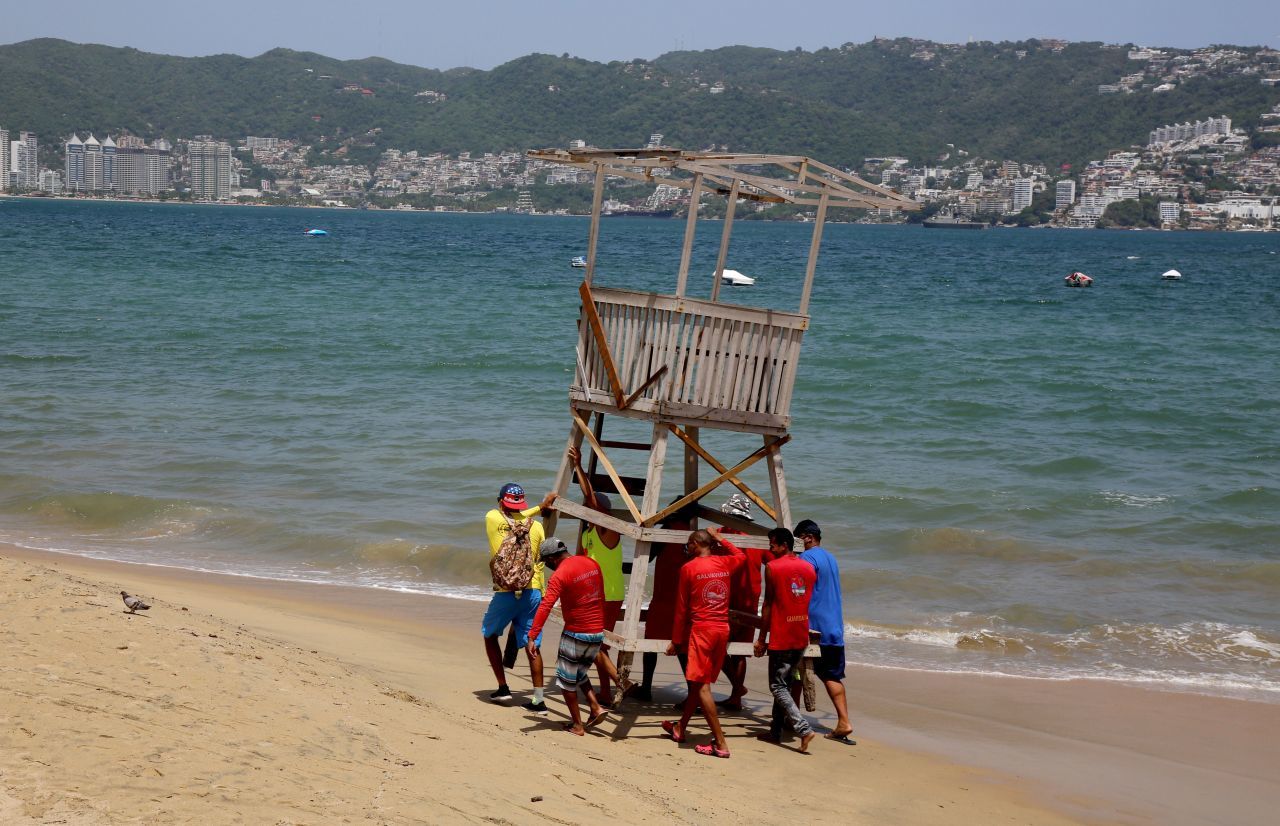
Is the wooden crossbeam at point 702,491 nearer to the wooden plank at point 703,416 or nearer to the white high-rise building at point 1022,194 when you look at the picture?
the wooden plank at point 703,416

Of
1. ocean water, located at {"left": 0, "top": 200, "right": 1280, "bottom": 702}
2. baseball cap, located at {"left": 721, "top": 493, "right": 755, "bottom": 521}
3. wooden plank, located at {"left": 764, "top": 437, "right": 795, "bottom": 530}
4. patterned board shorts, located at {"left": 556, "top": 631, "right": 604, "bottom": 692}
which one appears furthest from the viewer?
ocean water, located at {"left": 0, "top": 200, "right": 1280, "bottom": 702}

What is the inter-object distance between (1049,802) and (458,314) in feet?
100

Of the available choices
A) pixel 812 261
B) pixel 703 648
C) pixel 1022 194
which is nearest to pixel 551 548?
pixel 703 648

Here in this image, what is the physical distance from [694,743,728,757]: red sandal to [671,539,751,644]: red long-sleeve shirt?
2.10ft

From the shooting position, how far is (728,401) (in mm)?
7926

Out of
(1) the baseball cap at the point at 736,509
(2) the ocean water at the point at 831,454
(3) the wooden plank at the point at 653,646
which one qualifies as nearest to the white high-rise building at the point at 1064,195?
(2) the ocean water at the point at 831,454

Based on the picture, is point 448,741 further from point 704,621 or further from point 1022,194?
point 1022,194

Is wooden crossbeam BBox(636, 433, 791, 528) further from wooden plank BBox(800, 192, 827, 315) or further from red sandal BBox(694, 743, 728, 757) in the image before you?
red sandal BBox(694, 743, 728, 757)

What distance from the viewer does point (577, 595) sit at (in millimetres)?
7578

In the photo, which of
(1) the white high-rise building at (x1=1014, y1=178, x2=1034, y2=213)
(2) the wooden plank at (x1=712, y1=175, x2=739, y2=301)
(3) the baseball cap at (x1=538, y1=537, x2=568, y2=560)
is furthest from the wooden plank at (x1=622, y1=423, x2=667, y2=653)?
(1) the white high-rise building at (x1=1014, y1=178, x2=1034, y2=213)

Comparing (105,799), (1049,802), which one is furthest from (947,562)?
(105,799)

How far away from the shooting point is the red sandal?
7555 mm

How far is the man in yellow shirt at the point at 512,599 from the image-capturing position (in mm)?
8117

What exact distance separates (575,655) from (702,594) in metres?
0.85
